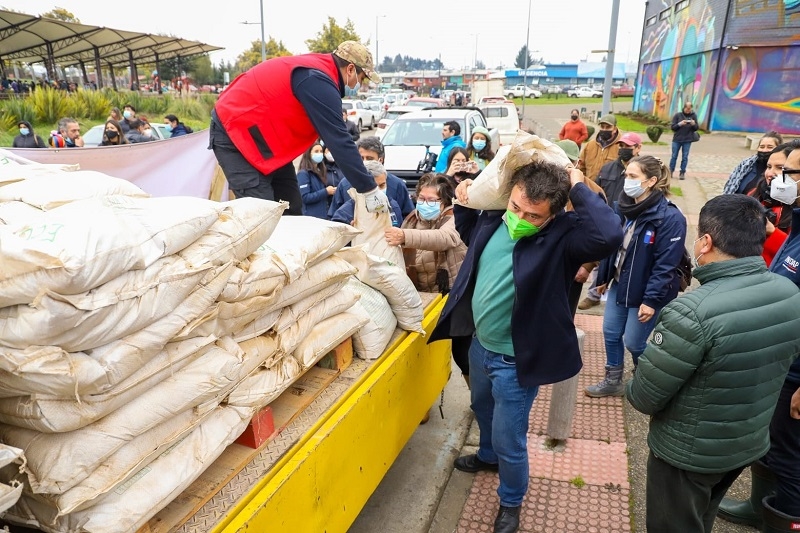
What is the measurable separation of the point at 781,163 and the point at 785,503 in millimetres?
2081

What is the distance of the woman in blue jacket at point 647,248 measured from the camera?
144 inches

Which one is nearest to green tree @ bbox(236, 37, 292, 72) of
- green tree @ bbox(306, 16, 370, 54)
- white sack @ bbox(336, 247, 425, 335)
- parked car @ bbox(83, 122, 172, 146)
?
green tree @ bbox(306, 16, 370, 54)

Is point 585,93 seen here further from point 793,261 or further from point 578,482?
point 793,261

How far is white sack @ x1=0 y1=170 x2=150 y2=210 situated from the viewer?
6.45 ft

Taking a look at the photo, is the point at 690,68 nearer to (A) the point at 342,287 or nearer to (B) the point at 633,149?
(B) the point at 633,149

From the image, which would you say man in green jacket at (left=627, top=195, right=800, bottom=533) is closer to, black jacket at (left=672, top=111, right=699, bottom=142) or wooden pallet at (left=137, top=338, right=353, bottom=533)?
wooden pallet at (left=137, top=338, right=353, bottom=533)

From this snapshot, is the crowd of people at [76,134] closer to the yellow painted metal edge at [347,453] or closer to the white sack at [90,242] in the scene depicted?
the yellow painted metal edge at [347,453]

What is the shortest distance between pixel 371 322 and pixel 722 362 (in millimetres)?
1589

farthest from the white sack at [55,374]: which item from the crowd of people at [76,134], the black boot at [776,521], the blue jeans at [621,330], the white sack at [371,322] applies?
the crowd of people at [76,134]

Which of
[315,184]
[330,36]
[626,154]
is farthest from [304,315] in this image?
[330,36]

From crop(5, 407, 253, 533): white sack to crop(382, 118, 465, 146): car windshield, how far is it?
8.68m

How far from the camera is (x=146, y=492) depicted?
1685mm

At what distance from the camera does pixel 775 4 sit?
1875cm

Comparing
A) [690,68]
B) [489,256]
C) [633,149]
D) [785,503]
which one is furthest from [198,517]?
[690,68]
